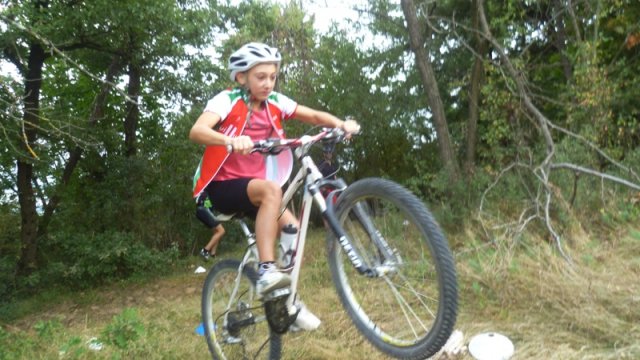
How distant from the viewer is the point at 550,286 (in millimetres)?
3867

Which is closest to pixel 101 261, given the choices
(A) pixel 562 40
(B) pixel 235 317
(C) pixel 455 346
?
(B) pixel 235 317

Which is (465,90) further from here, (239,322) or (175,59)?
(239,322)

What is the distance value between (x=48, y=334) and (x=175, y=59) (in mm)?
7157

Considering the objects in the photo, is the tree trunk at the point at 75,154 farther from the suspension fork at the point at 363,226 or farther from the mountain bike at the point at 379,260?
the suspension fork at the point at 363,226

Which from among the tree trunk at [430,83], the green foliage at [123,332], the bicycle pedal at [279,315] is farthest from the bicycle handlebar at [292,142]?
the tree trunk at [430,83]

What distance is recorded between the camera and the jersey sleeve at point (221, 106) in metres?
2.88

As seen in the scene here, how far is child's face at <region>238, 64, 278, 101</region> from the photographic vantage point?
115 inches

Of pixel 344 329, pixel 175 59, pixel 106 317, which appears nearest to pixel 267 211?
pixel 344 329

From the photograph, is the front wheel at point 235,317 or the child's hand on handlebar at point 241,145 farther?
the front wheel at point 235,317

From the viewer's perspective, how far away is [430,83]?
30.8 ft

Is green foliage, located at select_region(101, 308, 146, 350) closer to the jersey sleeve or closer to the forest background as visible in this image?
the jersey sleeve

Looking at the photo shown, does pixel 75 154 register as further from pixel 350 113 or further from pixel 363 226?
pixel 363 226

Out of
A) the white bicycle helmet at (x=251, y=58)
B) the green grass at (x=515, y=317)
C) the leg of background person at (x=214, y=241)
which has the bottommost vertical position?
the green grass at (x=515, y=317)

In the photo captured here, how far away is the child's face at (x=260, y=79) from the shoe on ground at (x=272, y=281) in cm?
96
